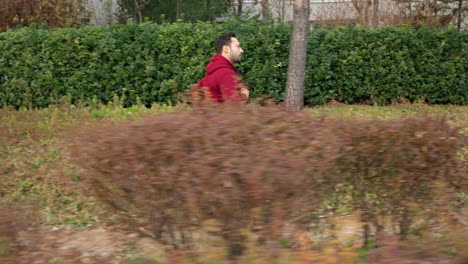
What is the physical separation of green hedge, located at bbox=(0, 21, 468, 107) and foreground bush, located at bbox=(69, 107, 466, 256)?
917 cm

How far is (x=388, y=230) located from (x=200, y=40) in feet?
31.9

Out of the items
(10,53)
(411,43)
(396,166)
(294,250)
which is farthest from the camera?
(411,43)

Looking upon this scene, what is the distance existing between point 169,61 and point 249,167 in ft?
34.3

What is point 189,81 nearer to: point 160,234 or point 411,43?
point 411,43

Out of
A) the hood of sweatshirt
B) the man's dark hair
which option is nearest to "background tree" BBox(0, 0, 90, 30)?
the man's dark hair

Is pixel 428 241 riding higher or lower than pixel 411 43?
lower

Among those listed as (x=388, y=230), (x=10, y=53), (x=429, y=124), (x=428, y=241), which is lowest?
(x=388, y=230)

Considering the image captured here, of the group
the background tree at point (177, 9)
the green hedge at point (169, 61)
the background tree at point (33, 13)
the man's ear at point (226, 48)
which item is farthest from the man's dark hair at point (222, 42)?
the background tree at point (177, 9)

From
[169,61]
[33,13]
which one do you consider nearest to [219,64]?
[169,61]

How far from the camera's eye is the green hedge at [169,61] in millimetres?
12938

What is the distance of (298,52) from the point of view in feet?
35.5

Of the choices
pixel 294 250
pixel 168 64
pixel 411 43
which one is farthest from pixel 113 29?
pixel 294 250

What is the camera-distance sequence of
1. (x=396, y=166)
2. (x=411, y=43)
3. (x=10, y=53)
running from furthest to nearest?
(x=411, y=43), (x=10, y=53), (x=396, y=166)

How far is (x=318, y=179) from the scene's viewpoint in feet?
11.1
